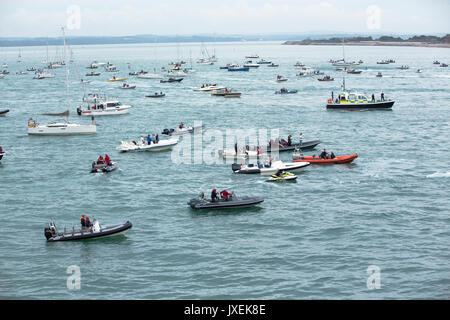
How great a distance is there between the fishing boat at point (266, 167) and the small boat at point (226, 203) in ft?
34.2

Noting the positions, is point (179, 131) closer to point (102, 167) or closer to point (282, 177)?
point (102, 167)

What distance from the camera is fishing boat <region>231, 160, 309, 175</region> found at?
5431 centimetres

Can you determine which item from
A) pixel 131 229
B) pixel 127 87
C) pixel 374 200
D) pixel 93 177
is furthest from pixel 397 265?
pixel 127 87

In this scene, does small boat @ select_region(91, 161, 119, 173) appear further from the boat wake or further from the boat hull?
the boat hull

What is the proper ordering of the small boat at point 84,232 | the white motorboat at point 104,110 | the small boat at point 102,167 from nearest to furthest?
1. the small boat at point 84,232
2. the small boat at point 102,167
3. the white motorboat at point 104,110

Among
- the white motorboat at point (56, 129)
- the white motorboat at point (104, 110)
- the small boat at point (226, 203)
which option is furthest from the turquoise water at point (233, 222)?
the white motorboat at point (104, 110)

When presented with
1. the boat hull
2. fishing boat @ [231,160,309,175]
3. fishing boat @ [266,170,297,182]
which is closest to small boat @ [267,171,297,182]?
fishing boat @ [266,170,297,182]

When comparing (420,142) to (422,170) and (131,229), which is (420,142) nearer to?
(422,170)

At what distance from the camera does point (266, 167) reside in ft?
179

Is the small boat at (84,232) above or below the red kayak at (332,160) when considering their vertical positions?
below

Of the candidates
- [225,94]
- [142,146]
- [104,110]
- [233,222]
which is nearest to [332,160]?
[233,222]

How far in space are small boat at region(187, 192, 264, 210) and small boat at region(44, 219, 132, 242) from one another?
24.4 feet

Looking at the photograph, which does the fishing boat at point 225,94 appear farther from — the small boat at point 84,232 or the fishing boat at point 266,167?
the small boat at point 84,232

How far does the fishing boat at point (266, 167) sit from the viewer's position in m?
54.3
